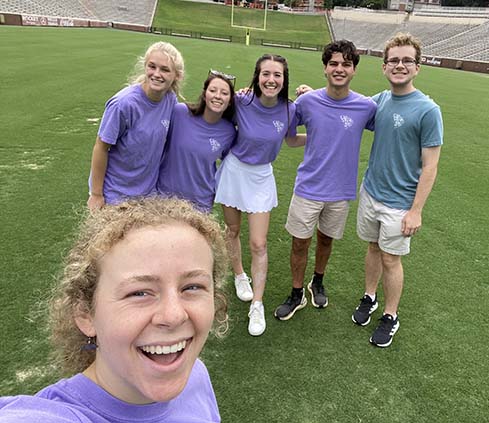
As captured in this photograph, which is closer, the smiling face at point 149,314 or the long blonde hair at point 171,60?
the smiling face at point 149,314

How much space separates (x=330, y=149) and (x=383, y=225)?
29.1 inches

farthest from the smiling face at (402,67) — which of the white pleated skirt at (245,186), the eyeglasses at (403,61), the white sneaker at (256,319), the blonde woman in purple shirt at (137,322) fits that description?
the blonde woman in purple shirt at (137,322)

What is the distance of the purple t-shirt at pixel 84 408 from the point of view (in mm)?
965

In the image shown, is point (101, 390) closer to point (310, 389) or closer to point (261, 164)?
point (310, 389)

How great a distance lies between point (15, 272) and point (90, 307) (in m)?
3.10

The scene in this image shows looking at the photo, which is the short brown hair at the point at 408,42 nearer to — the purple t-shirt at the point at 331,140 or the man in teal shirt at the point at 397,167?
the man in teal shirt at the point at 397,167

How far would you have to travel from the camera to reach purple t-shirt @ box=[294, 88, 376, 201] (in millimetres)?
3336

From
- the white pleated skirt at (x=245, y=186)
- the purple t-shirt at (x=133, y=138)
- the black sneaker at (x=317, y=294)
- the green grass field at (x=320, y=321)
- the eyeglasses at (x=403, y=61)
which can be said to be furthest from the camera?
the black sneaker at (x=317, y=294)

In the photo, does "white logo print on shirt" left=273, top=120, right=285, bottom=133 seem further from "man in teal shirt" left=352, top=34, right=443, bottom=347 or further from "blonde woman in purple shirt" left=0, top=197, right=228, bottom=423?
"blonde woman in purple shirt" left=0, top=197, right=228, bottom=423

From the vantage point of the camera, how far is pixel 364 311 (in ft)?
12.1

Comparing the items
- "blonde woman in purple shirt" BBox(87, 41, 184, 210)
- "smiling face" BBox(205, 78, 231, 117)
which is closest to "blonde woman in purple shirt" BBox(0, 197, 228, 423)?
"blonde woman in purple shirt" BBox(87, 41, 184, 210)

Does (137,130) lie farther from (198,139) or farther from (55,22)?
(55,22)

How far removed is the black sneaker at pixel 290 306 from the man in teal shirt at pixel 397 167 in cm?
69

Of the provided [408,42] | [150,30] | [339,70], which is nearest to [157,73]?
[339,70]
